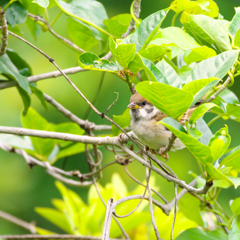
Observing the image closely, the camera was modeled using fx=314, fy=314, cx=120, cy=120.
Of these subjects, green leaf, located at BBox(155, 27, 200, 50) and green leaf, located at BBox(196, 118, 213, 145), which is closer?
green leaf, located at BBox(155, 27, 200, 50)

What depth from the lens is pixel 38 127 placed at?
1.66 metres

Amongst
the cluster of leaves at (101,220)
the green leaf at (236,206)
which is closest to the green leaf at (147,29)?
the green leaf at (236,206)

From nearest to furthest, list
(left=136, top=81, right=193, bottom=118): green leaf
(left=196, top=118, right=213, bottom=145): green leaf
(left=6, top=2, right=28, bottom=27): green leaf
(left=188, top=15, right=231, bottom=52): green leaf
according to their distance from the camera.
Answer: (left=136, top=81, right=193, bottom=118): green leaf → (left=188, top=15, right=231, bottom=52): green leaf → (left=196, top=118, right=213, bottom=145): green leaf → (left=6, top=2, right=28, bottom=27): green leaf

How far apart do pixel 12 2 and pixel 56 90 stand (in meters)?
1.71

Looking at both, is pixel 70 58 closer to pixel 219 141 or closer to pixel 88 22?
pixel 88 22

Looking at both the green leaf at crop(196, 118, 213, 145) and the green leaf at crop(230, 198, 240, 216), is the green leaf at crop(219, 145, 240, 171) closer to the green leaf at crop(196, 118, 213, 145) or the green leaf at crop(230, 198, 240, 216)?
the green leaf at crop(196, 118, 213, 145)

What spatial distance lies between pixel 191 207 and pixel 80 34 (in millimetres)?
961

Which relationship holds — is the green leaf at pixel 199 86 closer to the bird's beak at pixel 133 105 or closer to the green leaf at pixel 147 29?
the green leaf at pixel 147 29

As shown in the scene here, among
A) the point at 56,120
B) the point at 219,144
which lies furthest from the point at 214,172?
the point at 56,120

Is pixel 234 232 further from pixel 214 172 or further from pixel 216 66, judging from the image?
pixel 216 66

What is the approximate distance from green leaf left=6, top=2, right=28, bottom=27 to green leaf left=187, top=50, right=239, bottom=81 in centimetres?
77

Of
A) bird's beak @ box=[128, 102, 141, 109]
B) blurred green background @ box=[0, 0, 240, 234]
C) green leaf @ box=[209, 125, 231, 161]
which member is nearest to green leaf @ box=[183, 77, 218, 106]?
green leaf @ box=[209, 125, 231, 161]

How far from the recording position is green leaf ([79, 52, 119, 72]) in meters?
0.92

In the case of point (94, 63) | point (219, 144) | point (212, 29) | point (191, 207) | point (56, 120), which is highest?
point (212, 29)
